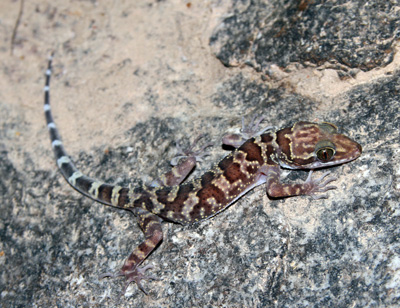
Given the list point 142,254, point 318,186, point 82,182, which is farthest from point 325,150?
point 82,182

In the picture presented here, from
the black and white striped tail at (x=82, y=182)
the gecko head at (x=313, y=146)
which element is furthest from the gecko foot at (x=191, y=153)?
the gecko head at (x=313, y=146)

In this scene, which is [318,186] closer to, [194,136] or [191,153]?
[191,153]

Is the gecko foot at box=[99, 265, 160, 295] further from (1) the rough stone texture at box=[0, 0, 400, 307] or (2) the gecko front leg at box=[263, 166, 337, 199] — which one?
(2) the gecko front leg at box=[263, 166, 337, 199]

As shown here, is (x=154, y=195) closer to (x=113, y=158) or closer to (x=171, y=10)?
(x=113, y=158)

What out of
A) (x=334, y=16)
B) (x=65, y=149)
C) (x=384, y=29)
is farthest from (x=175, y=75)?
(x=384, y=29)

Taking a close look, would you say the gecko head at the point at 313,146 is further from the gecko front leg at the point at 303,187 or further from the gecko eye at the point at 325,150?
the gecko front leg at the point at 303,187

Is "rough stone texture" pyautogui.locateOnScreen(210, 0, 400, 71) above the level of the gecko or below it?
above

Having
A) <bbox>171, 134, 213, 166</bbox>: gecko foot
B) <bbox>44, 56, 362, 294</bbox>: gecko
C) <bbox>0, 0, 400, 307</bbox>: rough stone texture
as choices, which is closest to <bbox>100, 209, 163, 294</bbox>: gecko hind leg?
<bbox>44, 56, 362, 294</bbox>: gecko
